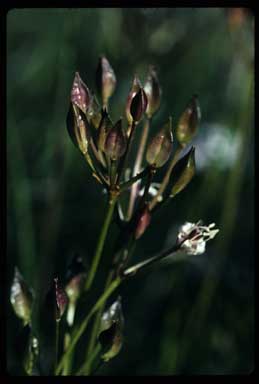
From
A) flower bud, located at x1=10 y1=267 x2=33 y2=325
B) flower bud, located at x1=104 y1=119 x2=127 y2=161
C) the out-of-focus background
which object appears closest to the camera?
flower bud, located at x1=104 y1=119 x2=127 y2=161

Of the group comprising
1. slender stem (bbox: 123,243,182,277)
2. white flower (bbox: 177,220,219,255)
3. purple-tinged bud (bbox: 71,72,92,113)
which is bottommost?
white flower (bbox: 177,220,219,255)

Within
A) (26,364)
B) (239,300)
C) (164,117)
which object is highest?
(26,364)

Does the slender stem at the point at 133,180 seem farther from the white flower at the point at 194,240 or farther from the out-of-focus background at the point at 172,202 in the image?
the out-of-focus background at the point at 172,202

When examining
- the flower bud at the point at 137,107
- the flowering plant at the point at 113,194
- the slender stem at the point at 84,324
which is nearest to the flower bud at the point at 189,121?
the flowering plant at the point at 113,194

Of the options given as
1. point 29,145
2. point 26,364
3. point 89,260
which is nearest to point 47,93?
point 29,145

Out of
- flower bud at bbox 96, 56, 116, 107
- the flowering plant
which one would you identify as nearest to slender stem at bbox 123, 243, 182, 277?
the flowering plant

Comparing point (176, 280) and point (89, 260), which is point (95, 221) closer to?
point (89, 260)

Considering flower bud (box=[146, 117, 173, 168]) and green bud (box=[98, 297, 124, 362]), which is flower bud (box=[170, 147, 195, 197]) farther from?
green bud (box=[98, 297, 124, 362])
